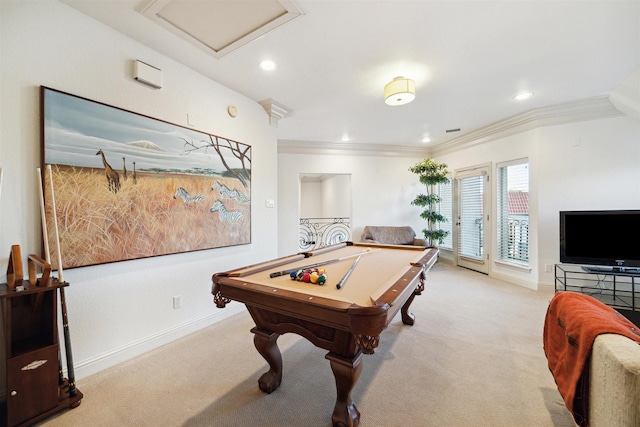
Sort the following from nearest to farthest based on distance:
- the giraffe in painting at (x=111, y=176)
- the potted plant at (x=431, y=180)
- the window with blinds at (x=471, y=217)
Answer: the giraffe in painting at (x=111, y=176) → the window with blinds at (x=471, y=217) → the potted plant at (x=431, y=180)

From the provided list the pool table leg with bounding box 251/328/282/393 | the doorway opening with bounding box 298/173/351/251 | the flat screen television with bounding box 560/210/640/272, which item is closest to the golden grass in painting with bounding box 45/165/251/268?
the pool table leg with bounding box 251/328/282/393

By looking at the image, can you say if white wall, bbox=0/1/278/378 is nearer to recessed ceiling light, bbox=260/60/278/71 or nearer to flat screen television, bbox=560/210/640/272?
recessed ceiling light, bbox=260/60/278/71

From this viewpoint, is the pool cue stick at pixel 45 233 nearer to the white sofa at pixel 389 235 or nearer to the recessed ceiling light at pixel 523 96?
the white sofa at pixel 389 235

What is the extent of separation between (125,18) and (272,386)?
2.85 metres

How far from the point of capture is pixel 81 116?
188 centimetres

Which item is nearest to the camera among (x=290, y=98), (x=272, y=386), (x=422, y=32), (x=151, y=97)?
(x=272, y=386)

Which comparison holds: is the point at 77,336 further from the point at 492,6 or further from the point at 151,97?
the point at 492,6

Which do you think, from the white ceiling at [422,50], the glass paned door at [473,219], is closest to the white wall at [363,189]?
the glass paned door at [473,219]

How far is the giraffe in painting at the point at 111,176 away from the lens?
200cm

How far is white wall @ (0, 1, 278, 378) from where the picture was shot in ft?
5.35

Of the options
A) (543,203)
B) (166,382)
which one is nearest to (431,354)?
(166,382)

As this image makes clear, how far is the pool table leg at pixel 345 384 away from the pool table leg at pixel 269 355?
48 cm

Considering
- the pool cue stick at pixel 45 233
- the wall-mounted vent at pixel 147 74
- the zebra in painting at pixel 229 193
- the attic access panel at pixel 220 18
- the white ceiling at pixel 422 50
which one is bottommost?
the pool cue stick at pixel 45 233

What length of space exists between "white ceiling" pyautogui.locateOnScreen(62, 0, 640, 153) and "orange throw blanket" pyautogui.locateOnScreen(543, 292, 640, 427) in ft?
6.60
